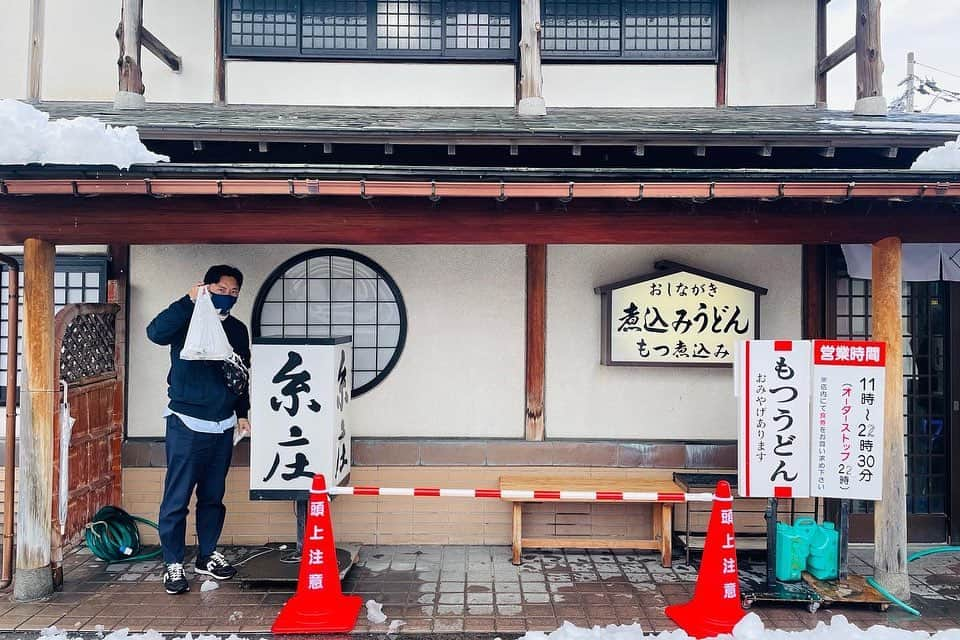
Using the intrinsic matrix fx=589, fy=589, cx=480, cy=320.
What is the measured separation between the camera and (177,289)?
6.26 meters

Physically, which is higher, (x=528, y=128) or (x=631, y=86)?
(x=631, y=86)

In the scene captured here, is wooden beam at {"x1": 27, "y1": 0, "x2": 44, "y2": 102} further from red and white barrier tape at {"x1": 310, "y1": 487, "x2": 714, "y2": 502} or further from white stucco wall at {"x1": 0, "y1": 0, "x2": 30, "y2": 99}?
red and white barrier tape at {"x1": 310, "y1": 487, "x2": 714, "y2": 502}

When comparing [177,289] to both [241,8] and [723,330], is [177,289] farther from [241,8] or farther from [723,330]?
[723,330]

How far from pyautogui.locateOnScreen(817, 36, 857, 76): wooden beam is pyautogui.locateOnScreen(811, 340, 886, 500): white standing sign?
373 cm

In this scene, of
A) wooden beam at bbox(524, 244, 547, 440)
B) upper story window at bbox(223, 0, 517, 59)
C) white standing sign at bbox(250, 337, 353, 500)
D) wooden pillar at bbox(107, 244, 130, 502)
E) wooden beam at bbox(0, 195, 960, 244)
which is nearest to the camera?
wooden beam at bbox(0, 195, 960, 244)

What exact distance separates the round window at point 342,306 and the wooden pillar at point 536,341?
4.45 feet

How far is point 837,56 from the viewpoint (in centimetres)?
680

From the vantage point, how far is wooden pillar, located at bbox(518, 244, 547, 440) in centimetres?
622

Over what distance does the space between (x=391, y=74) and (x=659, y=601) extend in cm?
633

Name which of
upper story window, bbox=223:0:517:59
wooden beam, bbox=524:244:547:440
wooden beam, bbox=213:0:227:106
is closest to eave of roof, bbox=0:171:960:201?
wooden beam, bbox=524:244:547:440

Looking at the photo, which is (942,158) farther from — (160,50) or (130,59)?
(130,59)

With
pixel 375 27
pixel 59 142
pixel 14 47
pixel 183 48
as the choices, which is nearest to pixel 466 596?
pixel 59 142

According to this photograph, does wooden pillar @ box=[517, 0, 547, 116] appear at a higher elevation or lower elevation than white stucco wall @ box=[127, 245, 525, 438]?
higher

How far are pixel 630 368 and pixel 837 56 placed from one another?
439 centimetres
